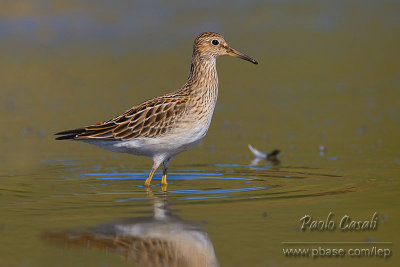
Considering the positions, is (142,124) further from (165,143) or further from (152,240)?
(152,240)

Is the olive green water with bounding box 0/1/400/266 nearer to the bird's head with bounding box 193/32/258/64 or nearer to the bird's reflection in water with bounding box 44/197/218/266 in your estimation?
the bird's reflection in water with bounding box 44/197/218/266

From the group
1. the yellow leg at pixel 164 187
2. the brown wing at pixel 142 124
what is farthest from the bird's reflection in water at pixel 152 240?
the brown wing at pixel 142 124

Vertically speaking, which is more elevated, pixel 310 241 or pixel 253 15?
pixel 253 15

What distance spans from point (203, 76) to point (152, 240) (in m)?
4.82

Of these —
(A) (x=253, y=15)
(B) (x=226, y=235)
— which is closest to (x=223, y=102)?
(B) (x=226, y=235)

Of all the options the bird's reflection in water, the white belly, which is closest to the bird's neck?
the white belly

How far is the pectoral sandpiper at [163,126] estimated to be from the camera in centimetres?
1273

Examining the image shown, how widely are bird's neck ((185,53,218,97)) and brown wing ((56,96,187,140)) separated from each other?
38cm

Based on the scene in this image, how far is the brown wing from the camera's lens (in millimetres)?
12805

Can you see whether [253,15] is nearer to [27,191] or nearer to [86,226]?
[27,191]

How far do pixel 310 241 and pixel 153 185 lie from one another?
4418 millimetres

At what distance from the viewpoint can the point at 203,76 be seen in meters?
13.4

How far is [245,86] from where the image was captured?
23.8 metres

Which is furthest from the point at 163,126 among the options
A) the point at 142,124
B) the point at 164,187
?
the point at 164,187
